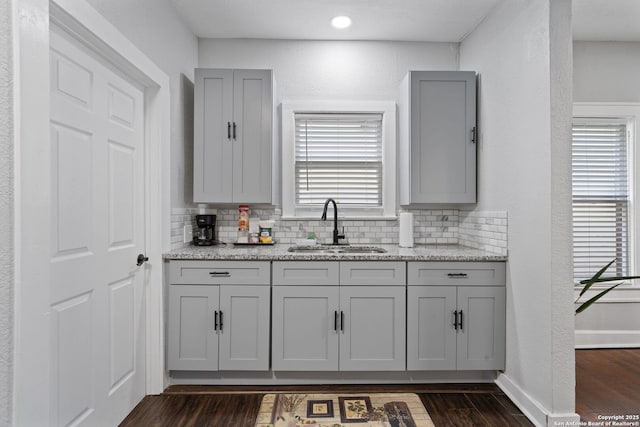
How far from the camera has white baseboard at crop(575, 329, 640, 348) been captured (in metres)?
3.47

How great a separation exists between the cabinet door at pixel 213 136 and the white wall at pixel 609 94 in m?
3.03

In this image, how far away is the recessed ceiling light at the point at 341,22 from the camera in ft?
9.93

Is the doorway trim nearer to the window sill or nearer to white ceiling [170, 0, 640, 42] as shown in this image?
white ceiling [170, 0, 640, 42]

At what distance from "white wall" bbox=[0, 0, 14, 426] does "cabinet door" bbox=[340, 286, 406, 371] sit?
1.80 metres

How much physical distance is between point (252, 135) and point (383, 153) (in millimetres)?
1168

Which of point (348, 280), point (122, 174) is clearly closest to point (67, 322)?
point (122, 174)

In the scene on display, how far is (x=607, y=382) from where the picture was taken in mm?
2764

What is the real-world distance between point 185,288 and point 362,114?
80.9 inches

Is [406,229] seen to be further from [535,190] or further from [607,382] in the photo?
[607,382]

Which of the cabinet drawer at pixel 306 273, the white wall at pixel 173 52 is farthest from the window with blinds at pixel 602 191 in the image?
the white wall at pixel 173 52

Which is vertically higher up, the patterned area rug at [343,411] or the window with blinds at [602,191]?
the window with blinds at [602,191]

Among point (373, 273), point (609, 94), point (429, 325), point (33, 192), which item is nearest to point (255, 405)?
point (373, 273)

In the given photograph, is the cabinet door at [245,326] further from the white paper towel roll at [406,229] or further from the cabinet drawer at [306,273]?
the white paper towel roll at [406,229]

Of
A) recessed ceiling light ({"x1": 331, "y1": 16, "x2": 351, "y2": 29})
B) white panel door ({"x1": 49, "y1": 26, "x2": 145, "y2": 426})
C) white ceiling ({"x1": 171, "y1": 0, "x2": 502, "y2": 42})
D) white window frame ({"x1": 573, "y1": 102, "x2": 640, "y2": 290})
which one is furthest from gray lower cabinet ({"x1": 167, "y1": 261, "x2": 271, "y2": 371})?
white window frame ({"x1": 573, "y1": 102, "x2": 640, "y2": 290})
